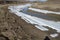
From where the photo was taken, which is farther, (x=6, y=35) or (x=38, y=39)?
(x=38, y=39)

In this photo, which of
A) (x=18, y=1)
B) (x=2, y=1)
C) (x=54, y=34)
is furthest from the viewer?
(x=18, y=1)

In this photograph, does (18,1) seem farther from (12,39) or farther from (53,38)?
(12,39)

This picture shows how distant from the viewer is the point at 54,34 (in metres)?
9.09

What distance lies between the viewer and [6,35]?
5891mm

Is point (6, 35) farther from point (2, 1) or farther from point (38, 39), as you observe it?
point (2, 1)

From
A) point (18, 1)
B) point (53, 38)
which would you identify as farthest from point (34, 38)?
point (18, 1)

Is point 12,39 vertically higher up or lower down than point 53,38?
higher up

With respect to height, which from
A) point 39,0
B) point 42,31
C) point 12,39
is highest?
point 12,39

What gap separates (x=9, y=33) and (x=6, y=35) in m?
0.24

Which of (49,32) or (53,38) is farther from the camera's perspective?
(49,32)

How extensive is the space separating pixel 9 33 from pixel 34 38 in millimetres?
2316

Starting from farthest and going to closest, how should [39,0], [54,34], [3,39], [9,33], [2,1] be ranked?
[39,0], [2,1], [54,34], [9,33], [3,39]

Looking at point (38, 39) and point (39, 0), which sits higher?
point (38, 39)

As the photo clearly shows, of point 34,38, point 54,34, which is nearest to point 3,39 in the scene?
point 34,38
